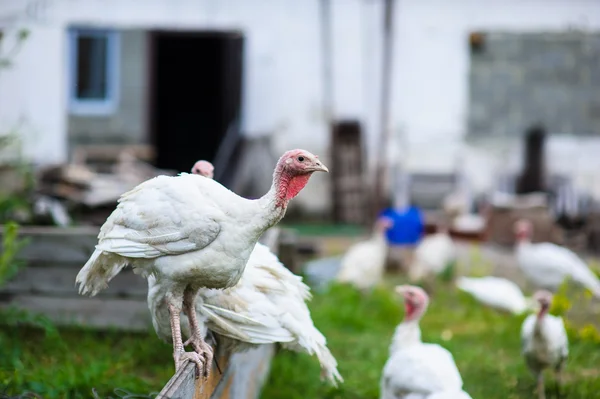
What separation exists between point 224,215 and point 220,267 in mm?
187

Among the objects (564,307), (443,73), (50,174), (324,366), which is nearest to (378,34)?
(443,73)

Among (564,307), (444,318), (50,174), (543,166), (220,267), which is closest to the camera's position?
(220,267)

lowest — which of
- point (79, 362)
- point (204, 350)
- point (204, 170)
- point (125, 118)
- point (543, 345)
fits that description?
point (79, 362)

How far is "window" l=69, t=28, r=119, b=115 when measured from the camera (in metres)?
13.6

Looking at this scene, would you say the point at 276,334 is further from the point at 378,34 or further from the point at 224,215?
the point at 378,34

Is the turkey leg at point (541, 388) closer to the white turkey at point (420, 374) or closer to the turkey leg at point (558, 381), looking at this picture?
the turkey leg at point (558, 381)

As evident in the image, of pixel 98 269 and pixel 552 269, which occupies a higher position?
pixel 98 269

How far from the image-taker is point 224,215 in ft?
10.0

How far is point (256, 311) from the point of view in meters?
3.61

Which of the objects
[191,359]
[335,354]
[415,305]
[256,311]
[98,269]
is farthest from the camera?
[335,354]

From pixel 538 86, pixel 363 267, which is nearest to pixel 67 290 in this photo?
pixel 363 267

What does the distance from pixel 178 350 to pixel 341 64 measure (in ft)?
36.1

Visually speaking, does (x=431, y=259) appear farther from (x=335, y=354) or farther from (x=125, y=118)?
(x=125, y=118)

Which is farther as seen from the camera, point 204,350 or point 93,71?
point 93,71
